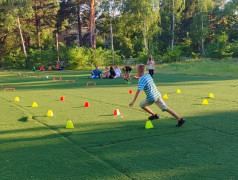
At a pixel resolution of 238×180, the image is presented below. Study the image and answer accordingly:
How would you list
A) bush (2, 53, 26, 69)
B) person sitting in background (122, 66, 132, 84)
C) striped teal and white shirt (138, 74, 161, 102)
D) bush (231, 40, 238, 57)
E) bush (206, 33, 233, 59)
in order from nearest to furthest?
1. striped teal and white shirt (138, 74, 161, 102)
2. person sitting in background (122, 66, 132, 84)
3. bush (206, 33, 233, 59)
4. bush (231, 40, 238, 57)
5. bush (2, 53, 26, 69)

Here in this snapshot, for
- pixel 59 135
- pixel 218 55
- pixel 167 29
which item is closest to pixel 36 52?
pixel 167 29

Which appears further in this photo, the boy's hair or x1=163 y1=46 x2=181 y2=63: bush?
x1=163 y1=46 x2=181 y2=63: bush

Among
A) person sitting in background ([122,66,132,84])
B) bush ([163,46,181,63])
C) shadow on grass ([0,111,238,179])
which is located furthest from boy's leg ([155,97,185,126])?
bush ([163,46,181,63])

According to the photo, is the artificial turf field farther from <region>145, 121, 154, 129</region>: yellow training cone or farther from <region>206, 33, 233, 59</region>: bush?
<region>206, 33, 233, 59</region>: bush

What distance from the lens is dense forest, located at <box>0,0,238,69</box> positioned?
42.2 metres

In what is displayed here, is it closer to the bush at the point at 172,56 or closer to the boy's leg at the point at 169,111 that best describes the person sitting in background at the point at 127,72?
the boy's leg at the point at 169,111

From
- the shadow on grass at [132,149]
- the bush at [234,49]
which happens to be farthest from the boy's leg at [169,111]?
the bush at [234,49]

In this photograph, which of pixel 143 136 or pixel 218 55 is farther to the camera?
pixel 218 55

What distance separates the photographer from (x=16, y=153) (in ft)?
16.5

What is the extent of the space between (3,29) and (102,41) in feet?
73.2

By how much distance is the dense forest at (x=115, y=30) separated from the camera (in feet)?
139

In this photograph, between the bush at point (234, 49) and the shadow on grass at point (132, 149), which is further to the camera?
the bush at point (234, 49)

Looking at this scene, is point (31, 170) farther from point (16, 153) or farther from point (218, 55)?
point (218, 55)

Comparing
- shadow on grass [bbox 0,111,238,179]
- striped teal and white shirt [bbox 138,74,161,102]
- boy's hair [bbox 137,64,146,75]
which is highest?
boy's hair [bbox 137,64,146,75]
